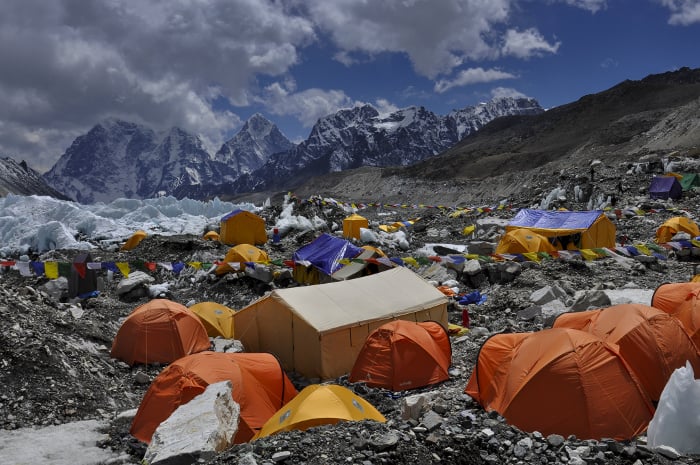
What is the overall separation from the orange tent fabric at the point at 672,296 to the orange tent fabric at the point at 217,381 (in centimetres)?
711

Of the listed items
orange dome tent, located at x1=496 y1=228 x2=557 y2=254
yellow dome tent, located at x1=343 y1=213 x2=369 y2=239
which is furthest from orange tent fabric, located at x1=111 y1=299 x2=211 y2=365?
yellow dome tent, located at x1=343 y1=213 x2=369 y2=239

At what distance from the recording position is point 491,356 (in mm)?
7840

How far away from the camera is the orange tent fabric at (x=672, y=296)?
9.71m

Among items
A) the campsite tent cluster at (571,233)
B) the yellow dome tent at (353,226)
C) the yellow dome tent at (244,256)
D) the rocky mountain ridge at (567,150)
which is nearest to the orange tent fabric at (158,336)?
the yellow dome tent at (244,256)

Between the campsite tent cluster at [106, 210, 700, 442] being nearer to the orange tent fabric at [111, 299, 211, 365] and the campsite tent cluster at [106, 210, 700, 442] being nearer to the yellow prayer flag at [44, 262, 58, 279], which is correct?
the orange tent fabric at [111, 299, 211, 365]

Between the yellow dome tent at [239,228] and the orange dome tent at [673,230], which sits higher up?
the yellow dome tent at [239,228]

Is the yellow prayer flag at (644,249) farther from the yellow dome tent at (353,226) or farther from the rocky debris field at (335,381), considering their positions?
the yellow dome tent at (353,226)

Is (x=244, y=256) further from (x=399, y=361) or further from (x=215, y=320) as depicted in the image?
(x=399, y=361)

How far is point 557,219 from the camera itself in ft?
72.3

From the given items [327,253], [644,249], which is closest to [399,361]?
[327,253]

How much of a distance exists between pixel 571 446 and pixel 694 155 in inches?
1557

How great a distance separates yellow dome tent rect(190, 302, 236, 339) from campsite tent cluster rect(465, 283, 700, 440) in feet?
22.7

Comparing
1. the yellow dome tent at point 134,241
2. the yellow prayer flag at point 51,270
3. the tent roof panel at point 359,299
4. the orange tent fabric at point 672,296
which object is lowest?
the orange tent fabric at point 672,296

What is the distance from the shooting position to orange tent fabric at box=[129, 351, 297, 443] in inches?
302
